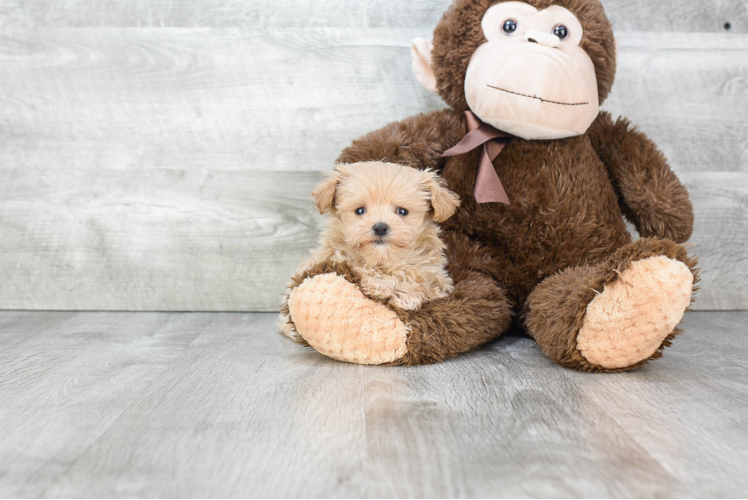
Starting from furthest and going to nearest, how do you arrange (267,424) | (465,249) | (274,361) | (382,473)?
(465,249)
(274,361)
(267,424)
(382,473)

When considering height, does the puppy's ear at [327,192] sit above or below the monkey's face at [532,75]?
below

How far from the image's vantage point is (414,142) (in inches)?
40.0

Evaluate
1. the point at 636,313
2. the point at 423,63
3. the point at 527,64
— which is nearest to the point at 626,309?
the point at 636,313

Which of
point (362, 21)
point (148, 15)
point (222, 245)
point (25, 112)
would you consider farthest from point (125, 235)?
point (362, 21)

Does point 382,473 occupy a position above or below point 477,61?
below

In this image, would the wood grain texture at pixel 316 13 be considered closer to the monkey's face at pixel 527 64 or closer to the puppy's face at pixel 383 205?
the monkey's face at pixel 527 64

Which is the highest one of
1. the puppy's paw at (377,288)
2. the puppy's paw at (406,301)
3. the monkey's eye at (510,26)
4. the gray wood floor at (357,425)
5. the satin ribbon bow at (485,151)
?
the monkey's eye at (510,26)

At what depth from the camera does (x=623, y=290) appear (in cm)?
79

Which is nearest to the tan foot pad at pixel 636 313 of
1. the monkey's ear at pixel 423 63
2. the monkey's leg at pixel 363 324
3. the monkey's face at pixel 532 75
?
the monkey's leg at pixel 363 324

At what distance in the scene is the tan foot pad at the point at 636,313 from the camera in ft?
2.52

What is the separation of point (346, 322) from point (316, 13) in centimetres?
74

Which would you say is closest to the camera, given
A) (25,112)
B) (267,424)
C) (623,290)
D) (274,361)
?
(267,424)

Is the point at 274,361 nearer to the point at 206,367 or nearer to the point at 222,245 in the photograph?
the point at 206,367

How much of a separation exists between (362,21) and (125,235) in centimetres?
67
